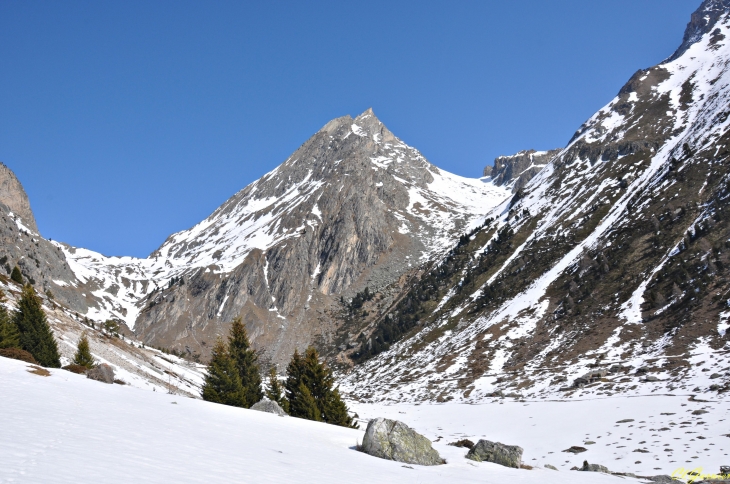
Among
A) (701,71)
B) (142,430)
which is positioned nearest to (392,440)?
(142,430)

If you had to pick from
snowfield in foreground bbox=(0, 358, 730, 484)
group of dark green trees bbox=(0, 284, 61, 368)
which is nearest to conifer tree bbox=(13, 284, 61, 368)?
group of dark green trees bbox=(0, 284, 61, 368)

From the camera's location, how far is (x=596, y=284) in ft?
290

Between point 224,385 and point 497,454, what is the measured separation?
2243cm

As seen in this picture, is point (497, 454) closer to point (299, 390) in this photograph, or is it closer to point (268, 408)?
point (268, 408)

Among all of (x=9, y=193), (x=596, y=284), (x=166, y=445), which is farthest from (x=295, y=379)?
(x=9, y=193)

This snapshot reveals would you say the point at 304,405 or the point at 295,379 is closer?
the point at 304,405

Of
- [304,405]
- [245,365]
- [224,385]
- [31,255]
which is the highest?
[31,255]

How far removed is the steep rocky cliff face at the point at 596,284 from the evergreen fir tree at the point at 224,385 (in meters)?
37.4

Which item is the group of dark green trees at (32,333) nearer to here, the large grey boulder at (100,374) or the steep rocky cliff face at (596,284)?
the large grey boulder at (100,374)

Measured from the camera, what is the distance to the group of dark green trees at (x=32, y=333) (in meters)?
33.4

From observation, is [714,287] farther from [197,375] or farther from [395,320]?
[395,320]

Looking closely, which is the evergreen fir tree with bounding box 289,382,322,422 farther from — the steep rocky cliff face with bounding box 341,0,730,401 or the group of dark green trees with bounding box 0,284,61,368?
the steep rocky cliff face with bounding box 341,0,730,401

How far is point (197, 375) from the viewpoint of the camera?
65.9 metres

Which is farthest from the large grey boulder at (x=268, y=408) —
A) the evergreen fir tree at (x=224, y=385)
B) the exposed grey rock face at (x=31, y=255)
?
the exposed grey rock face at (x=31, y=255)
